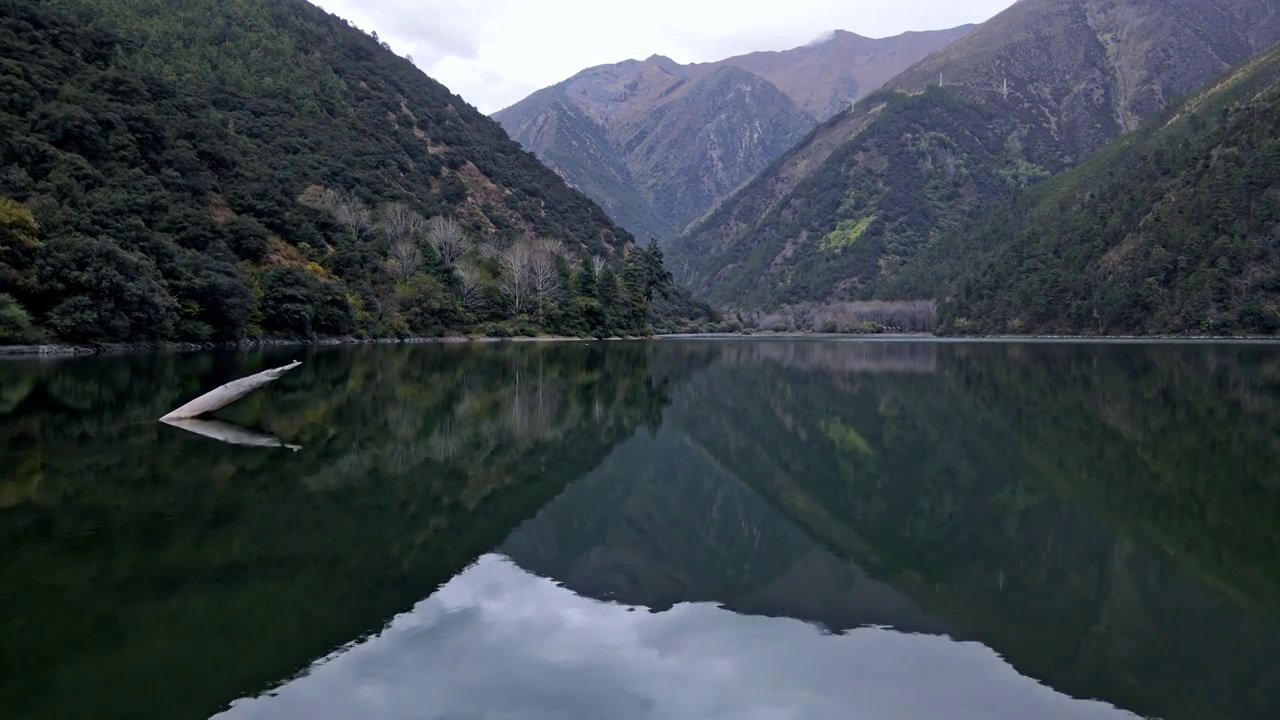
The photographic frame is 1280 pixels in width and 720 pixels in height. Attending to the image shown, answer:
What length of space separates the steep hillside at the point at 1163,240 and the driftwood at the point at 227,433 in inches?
3398

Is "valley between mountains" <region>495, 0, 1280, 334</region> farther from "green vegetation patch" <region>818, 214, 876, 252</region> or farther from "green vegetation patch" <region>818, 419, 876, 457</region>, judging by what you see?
"green vegetation patch" <region>818, 419, 876, 457</region>

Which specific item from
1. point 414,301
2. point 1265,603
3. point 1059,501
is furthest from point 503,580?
point 414,301

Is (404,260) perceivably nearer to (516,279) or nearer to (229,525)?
(516,279)

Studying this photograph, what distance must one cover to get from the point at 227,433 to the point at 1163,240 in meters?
96.0

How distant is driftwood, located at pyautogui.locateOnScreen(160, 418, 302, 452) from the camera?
13.0m

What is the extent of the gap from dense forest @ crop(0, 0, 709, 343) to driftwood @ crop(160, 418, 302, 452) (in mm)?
25339

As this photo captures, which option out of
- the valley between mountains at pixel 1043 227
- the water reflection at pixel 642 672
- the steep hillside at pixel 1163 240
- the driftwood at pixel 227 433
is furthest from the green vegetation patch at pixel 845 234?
the water reflection at pixel 642 672

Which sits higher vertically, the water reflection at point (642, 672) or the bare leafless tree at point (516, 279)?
the bare leafless tree at point (516, 279)

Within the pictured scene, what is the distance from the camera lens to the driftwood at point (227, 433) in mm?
12992

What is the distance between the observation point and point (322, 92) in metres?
87.6

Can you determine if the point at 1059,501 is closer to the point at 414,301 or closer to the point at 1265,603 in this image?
the point at 1265,603

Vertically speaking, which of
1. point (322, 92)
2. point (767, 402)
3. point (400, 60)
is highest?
point (400, 60)

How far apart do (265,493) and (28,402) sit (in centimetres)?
1160

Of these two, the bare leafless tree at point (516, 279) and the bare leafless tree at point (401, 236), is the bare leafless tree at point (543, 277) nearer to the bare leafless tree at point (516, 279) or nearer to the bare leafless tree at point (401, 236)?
the bare leafless tree at point (516, 279)
